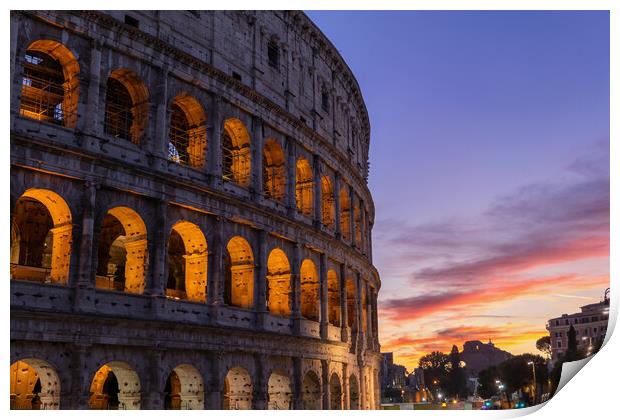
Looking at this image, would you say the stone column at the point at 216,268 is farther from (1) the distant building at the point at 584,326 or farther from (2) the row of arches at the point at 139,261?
(1) the distant building at the point at 584,326

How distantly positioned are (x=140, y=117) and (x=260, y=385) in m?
9.78

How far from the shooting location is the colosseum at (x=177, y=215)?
63.0ft

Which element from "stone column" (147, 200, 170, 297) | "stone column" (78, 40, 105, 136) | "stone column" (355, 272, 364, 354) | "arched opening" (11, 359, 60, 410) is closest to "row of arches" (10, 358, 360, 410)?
"arched opening" (11, 359, 60, 410)

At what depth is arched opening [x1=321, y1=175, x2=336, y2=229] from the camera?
1273 inches

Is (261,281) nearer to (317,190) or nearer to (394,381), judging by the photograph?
(317,190)

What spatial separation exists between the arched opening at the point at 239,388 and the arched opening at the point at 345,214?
462 inches

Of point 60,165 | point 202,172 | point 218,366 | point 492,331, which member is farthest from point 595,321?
point 60,165

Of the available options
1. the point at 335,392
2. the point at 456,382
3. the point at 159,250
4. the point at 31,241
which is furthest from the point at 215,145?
the point at 456,382

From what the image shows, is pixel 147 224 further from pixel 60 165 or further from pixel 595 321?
pixel 595 321

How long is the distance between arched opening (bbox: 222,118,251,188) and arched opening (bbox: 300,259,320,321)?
5030mm

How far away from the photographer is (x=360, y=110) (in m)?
39.5

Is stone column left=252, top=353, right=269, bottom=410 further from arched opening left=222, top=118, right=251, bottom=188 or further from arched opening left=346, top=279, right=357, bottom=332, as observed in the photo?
arched opening left=346, top=279, right=357, bottom=332

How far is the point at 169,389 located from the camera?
27.0 metres
